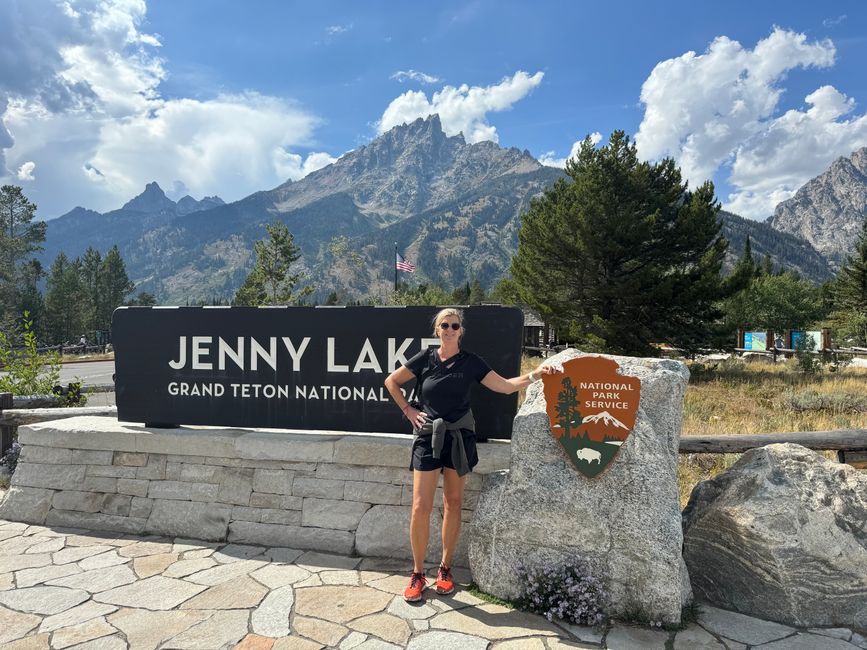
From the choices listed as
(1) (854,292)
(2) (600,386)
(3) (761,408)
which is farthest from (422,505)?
(1) (854,292)

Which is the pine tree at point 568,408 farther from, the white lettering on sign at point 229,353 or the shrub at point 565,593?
the white lettering on sign at point 229,353

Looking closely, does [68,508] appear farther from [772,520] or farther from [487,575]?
[772,520]

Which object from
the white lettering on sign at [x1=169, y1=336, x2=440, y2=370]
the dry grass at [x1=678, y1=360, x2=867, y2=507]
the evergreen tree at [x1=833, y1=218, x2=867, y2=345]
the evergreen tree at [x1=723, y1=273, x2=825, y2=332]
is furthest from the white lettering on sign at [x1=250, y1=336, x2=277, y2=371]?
the evergreen tree at [x1=723, y1=273, x2=825, y2=332]

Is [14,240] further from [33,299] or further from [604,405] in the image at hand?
[604,405]

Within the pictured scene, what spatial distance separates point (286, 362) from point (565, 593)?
8.46 ft

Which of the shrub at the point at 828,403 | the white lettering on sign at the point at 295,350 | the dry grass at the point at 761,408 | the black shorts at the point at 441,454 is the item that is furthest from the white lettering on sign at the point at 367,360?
the shrub at the point at 828,403

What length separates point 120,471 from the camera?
4098 mm

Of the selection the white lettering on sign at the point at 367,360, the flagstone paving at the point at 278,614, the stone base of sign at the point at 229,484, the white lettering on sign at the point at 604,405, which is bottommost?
the flagstone paving at the point at 278,614

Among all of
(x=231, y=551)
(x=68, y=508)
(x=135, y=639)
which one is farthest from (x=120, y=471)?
(x=135, y=639)

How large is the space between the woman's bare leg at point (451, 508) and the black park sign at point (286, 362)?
647mm

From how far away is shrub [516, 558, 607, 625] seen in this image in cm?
271

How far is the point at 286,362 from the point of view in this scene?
3.99 meters

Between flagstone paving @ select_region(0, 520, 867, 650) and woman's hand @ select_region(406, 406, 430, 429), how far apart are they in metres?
1.03

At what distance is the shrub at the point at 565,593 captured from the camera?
107 inches
